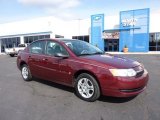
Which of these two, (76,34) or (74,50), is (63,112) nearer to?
(74,50)

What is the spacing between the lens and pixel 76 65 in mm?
5777

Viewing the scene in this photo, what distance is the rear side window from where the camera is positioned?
286 inches

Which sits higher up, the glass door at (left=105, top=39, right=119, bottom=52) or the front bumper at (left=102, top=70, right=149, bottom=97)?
the glass door at (left=105, top=39, right=119, bottom=52)

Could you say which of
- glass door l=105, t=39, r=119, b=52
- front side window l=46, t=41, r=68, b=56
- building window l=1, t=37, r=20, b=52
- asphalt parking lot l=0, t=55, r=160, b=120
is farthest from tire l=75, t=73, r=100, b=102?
building window l=1, t=37, r=20, b=52

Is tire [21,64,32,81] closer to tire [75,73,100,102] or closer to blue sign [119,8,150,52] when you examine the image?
tire [75,73,100,102]

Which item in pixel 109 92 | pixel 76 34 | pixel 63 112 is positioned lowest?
pixel 63 112

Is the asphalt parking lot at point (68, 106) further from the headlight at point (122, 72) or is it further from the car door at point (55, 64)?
the headlight at point (122, 72)

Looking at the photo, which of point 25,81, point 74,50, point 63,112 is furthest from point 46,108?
point 25,81

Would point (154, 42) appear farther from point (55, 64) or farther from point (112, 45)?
point (55, 64)

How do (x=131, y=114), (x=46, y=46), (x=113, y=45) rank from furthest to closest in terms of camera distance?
(x=113, y=45) → (x=46, y=46) → (x=131, y=114)

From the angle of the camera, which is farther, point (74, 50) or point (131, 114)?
point (74, 50)

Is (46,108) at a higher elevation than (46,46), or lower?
lower

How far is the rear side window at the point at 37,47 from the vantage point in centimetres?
727

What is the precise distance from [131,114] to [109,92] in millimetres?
770
